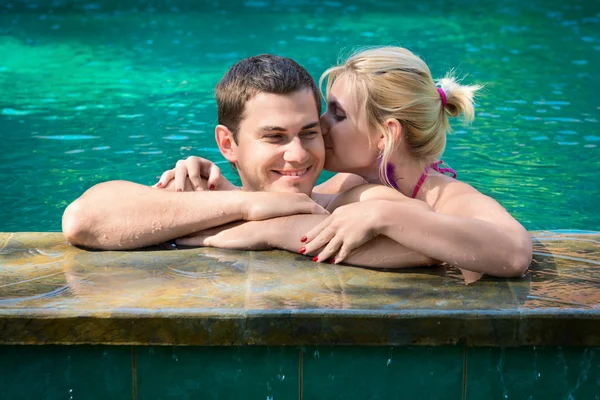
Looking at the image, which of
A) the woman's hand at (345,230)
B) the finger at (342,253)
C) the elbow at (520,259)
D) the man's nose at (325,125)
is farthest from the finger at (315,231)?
the elbow at (520,259)

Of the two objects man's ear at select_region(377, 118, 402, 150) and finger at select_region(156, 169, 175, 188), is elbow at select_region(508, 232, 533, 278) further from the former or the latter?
finger at select_region(156, 169, 175, 188)

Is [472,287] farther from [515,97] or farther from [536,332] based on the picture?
[515,97]

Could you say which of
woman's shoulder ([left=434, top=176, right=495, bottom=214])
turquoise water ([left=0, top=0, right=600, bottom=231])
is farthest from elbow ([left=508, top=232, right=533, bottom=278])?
turquoise water ([left=0, top=0, right=600, bottom=231])

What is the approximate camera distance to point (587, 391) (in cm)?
268

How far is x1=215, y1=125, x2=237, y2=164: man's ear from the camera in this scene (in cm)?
359

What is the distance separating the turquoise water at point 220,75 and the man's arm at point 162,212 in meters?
2.75

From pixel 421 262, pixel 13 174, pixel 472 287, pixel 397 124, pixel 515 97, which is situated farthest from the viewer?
pixel 515 97

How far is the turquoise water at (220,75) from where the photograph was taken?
657 cm

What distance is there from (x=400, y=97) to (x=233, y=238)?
913 millimetres

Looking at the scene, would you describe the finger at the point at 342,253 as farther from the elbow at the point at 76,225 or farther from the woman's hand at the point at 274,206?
the elbow at the point at 76,225

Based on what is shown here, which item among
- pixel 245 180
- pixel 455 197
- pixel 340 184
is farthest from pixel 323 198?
pixel 455 197

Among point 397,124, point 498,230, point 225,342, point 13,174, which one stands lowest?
point 13,174

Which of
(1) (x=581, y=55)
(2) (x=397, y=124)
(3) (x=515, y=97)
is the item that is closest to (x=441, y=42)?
(1) (x=581, y=55)

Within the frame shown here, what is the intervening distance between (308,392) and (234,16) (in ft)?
38.4
